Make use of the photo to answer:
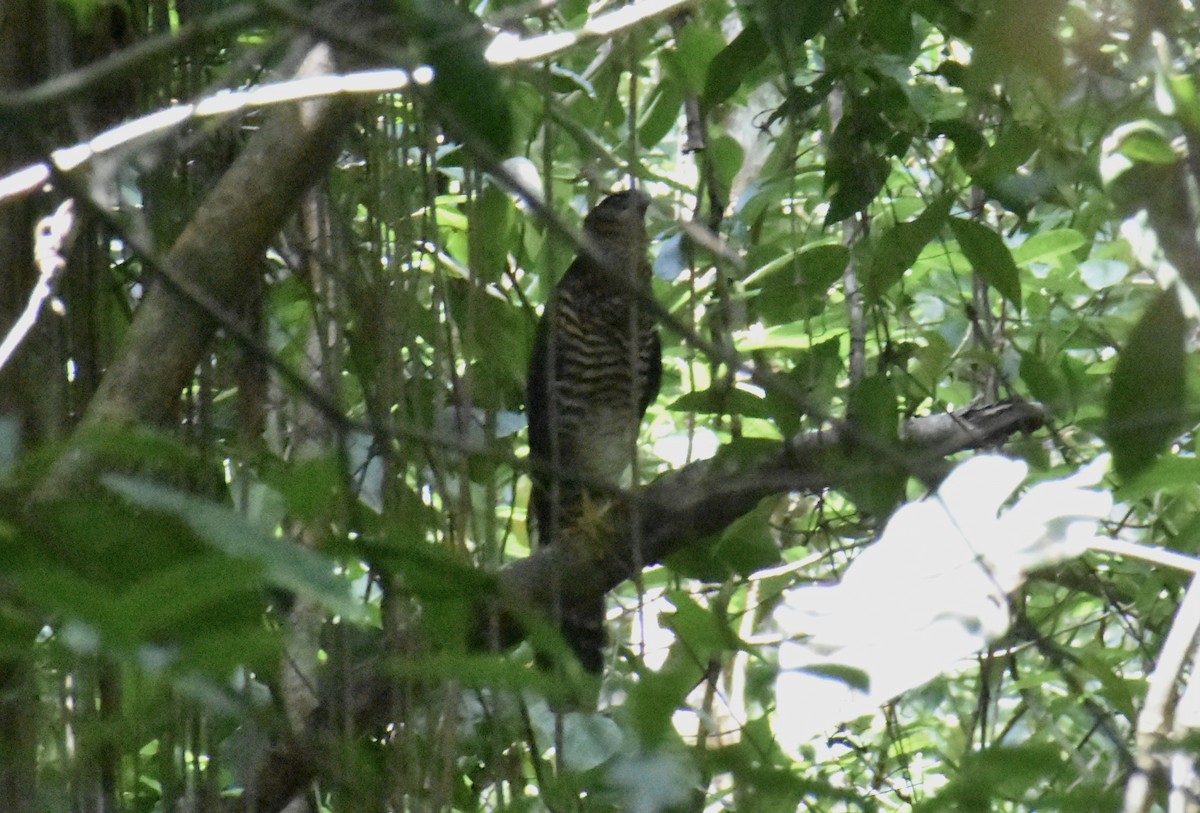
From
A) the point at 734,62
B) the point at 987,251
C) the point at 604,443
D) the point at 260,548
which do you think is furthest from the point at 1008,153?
the point at 604,443

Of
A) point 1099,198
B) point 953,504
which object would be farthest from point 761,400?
point 953,504

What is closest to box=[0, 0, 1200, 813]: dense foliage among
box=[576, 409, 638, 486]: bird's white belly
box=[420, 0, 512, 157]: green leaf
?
box=[420, 0, 512, 157]: green leaf

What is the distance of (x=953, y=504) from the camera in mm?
892

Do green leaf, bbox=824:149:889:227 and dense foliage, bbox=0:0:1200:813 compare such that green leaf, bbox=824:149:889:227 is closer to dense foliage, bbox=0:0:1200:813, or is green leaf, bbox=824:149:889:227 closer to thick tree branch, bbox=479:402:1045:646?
dense foliage, bbox=0:0:1200:813

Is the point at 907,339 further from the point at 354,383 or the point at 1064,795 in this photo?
the point at 1064,795

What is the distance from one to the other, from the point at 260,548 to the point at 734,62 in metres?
1.02

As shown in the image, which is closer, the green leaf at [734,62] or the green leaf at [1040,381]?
the green leaf at [1040,381]

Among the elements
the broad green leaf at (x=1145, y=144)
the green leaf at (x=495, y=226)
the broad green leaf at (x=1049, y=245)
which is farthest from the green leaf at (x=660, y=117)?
the broad green leaf at (x=1145, y=144)

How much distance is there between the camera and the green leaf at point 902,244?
4.68 ft

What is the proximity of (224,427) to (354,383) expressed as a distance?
0.17 metres

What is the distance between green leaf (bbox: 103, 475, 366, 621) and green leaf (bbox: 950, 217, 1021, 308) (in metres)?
1.12

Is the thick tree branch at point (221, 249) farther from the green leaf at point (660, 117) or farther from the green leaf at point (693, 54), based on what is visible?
the green leaf at point (660, 117)

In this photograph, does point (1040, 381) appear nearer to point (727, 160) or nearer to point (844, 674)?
point (844, 674)

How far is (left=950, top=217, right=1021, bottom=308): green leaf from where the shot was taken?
1448 millimetres
